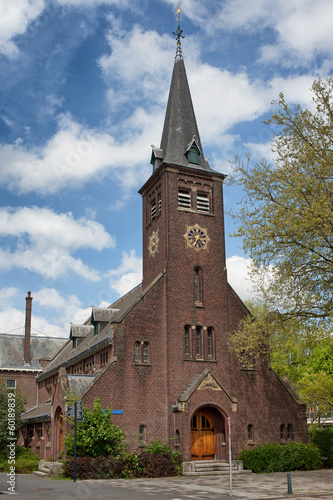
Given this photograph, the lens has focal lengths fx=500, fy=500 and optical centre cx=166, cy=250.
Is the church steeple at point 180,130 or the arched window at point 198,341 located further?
the church steeple at point 180,130

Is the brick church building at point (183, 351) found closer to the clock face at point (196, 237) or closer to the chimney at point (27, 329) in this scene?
the clock face at point (196, 237)

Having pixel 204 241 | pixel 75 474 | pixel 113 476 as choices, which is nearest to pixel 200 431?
pixel 113 476

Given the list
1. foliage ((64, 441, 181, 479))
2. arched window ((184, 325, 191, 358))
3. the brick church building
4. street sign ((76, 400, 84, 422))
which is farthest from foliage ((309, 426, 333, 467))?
street sign ((76, 400, 84, 422))

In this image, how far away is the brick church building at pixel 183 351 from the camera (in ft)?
90.2

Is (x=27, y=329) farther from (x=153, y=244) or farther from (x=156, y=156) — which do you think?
(x=156, y=156)

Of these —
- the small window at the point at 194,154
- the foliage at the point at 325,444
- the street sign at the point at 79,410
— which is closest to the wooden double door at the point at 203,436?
the foliage at the point at 325,444

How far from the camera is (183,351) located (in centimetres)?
2916

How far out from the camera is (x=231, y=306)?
104 ft

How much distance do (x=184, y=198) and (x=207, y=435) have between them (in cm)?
1445

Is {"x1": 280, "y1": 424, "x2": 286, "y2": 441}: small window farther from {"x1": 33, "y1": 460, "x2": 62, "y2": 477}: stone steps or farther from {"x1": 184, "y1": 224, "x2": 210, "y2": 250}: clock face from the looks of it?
{"x1": 33, "y1": 460, "x2": 62, "y2": 477}: stone steps

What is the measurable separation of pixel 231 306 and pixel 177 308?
399 centimetres

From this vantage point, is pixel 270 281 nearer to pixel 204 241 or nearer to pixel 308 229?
pixel 308 229

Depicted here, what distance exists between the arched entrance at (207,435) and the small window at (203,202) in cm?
1241

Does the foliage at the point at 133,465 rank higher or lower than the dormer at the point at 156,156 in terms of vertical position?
lower
